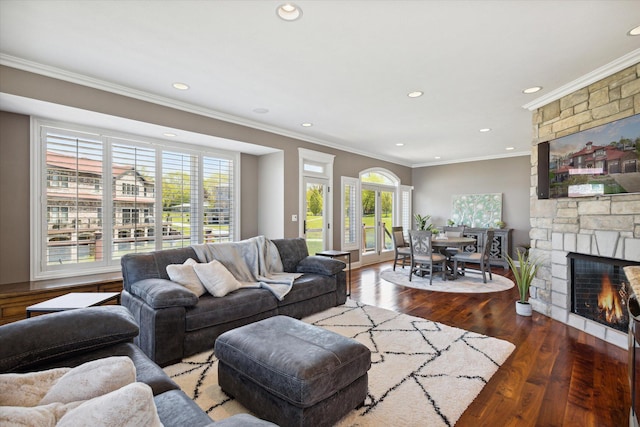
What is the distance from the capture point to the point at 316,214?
6062mm

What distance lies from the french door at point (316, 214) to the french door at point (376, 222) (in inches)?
51.3

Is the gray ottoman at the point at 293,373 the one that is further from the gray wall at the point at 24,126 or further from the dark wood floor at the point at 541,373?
the gray wall at the point at 24,126

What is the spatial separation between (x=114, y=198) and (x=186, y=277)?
1.84 meters

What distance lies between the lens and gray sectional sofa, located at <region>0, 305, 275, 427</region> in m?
1.26

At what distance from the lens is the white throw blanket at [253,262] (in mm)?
3440

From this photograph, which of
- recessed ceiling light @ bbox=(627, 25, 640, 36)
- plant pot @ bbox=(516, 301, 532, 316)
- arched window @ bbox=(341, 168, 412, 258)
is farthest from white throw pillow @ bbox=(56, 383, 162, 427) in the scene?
arched window @ bbox=(341, 168, 412, 258)

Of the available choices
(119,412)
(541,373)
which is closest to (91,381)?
(119,412)

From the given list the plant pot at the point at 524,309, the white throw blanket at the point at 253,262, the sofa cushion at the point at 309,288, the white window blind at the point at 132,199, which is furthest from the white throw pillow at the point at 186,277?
the plant pot at the point at 524,309

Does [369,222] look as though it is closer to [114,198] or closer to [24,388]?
[114,198]

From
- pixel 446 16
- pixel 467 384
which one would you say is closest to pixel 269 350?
pixel 467 384

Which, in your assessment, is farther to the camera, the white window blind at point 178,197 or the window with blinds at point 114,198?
the white window blind at point 178,197

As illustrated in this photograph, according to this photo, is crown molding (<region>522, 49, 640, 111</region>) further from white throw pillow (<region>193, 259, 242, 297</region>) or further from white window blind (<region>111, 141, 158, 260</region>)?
white window blind (<region>111, 141, 158, 260</region>)

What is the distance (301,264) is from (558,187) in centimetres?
325

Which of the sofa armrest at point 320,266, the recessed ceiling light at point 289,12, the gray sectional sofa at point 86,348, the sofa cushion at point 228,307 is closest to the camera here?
the gray sectional sofa at point 86,348
